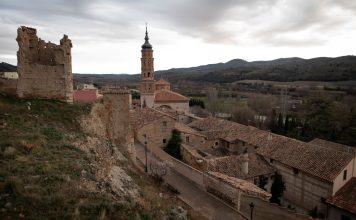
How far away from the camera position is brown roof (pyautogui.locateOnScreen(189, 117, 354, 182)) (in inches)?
786

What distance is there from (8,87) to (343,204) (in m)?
21.0

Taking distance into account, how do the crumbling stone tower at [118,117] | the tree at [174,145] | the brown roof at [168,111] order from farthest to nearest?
the brown roof at [168,111], the tree at [174,145], the crumbling stone tower at [118,117]

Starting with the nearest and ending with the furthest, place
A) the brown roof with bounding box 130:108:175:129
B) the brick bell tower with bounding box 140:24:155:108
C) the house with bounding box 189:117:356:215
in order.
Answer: the house with bounding box 189:117:356:215 < the brown roof with bounding box 130:108:175:129 < the brick bell tower with bounding box 140:24:155:108

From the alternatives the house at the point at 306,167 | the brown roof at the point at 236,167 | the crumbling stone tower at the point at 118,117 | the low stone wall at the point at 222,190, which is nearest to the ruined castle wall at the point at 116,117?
the crumbling stone tower at the point at 118,117

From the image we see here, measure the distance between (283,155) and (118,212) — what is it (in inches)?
737

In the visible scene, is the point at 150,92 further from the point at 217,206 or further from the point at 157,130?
the point at 217,206

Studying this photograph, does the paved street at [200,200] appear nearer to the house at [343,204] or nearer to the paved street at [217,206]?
the paved street at [217,206]

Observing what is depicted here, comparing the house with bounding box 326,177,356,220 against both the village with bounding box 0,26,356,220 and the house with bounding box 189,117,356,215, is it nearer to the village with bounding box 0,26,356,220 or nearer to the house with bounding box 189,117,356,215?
the village with bounding box 0,26,356,220

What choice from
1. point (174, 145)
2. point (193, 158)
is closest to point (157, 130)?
point (174, 145)

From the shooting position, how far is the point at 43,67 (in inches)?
610

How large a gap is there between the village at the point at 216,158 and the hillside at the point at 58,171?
69.7 inches

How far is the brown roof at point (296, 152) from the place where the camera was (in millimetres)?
19969

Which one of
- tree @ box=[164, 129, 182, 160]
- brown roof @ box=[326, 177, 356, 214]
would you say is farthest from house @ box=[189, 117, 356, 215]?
tree @ box=[164, 129, 182, 160]

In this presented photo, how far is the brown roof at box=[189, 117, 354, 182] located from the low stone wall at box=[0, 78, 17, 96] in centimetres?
1904
